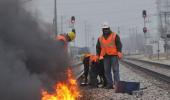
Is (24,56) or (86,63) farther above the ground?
(24,56)

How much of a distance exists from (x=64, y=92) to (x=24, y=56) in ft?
5.43

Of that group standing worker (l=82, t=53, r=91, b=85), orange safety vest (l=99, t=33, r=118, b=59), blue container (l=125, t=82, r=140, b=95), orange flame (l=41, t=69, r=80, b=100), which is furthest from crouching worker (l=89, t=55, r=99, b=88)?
orange flame (l=41, t=69, r=80, b=100)

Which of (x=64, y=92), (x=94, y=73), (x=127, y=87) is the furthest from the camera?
(x=94, y=73)

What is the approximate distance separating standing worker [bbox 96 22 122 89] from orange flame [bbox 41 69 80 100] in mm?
5348

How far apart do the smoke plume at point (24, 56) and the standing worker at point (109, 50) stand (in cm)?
629

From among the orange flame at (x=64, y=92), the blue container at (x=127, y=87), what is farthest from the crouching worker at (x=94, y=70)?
the orange flame at (x=64, y=92)

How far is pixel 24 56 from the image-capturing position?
8953mm

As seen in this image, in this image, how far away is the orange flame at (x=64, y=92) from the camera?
30.7ft

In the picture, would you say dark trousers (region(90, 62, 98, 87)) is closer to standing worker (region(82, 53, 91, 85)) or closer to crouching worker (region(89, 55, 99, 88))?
crouching worker (region(89, 55, 99, 88))

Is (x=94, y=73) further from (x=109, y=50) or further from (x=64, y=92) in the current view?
(x=64, y=92)

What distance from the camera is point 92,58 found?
60.7ft

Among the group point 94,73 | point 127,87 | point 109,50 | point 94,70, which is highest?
point 109,50

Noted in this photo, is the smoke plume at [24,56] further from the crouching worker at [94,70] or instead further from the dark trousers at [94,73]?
the dark trousers at [94,73]

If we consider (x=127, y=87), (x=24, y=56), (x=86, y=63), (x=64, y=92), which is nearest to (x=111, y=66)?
(x=127, y=87)
